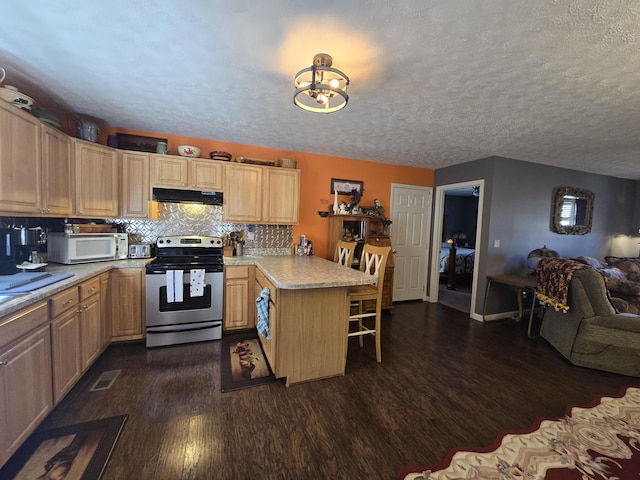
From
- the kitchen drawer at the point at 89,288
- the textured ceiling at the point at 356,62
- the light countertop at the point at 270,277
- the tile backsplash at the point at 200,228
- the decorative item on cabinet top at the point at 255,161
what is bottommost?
the kitchen drawer at the point at 89,288

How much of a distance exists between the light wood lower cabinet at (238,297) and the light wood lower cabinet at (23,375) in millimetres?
1560

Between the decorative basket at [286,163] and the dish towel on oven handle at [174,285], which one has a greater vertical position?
the decorative basket at [286,163]

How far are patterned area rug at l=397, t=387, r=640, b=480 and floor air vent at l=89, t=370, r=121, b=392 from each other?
2401 millimetres

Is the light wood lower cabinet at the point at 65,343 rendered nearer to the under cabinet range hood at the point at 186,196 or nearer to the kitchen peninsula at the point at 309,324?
the under cabinet range hood at the point at 186,196

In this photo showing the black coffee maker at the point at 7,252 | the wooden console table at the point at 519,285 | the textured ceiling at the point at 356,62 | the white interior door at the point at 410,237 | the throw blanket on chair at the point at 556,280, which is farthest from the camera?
the white interior door at the point at 410,237

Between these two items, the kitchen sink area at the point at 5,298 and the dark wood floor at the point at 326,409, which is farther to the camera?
the dark wood floor at the point at 326,409

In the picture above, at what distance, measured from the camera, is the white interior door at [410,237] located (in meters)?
4.64

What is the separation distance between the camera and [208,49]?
164 cm

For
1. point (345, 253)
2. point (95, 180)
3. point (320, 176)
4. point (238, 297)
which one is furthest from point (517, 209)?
point (95, 180)

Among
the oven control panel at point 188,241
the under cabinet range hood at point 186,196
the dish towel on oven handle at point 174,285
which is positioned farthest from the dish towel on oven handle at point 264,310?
the under cabinet range hood at point 186,196

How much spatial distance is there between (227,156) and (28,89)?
5.82 ft

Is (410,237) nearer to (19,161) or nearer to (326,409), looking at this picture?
(326,409)

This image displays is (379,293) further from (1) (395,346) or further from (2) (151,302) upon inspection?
(2) (151,302)

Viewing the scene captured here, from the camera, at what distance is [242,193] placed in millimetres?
3375
